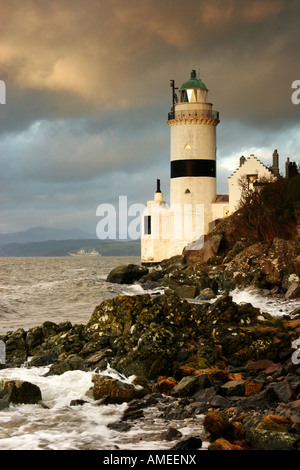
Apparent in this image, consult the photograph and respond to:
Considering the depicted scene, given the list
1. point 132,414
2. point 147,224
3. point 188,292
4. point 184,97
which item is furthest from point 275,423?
point 147,224

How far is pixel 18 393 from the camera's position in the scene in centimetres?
905

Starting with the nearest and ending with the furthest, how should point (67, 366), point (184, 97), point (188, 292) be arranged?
point (67, 366) < point (188, 292) < point (184, 97)

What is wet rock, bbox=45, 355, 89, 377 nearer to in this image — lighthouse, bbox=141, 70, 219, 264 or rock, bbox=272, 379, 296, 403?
rock, bbox=272, 379, 296, 403

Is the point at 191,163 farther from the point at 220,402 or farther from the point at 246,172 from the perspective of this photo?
the point at 220,402

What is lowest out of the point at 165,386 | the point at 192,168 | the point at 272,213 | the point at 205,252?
the point at 165,386

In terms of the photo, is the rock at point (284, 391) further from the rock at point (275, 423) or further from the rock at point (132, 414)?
the rock at point (132, 414)

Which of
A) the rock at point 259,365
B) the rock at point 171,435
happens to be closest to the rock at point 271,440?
the rock at point 171,435

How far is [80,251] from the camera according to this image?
648ft

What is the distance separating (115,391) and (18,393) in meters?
1.48

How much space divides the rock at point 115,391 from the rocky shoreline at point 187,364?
0.02m

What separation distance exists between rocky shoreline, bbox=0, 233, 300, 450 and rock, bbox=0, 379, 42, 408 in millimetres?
15

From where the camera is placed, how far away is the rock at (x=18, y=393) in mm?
8953

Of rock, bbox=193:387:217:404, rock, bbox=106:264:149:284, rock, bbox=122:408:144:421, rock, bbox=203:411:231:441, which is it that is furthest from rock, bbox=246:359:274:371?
rock, bbox=106:264:149:284

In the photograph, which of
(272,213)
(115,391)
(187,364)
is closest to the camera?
(115,391)
